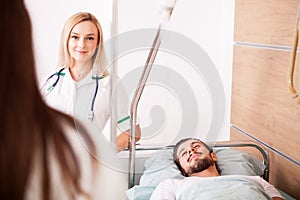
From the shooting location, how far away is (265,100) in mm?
2266

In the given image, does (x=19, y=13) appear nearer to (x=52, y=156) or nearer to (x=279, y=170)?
(x=52, y=156)

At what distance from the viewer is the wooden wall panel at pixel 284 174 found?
6.64 feet

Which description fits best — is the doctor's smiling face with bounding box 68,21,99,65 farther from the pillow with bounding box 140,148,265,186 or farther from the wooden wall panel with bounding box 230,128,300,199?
the wooden wall panel with bounding box 230,128,300,199

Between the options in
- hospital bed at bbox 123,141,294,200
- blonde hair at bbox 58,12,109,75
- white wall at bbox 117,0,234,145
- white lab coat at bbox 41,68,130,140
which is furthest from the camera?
white wall at bbox 117,0,234,145

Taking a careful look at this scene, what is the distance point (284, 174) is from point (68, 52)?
1301 mm

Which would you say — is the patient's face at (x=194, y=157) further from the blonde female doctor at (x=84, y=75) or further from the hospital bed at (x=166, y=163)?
the blonde female doctor at (x=84, y=75)

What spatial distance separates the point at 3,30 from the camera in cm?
24

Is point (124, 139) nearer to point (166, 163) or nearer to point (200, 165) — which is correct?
point (166, 163)

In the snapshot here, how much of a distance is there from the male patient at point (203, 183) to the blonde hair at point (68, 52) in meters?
0.62

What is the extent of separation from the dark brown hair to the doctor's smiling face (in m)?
2.13

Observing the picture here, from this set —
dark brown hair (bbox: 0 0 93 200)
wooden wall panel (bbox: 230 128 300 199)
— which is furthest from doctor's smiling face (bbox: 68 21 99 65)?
dark brown hair (bbox: 0 0 93 200)

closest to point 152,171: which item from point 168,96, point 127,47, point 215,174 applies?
point 215,174

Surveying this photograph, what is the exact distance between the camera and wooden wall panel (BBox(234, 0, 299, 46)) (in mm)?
2023

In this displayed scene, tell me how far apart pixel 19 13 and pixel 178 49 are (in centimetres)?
245
